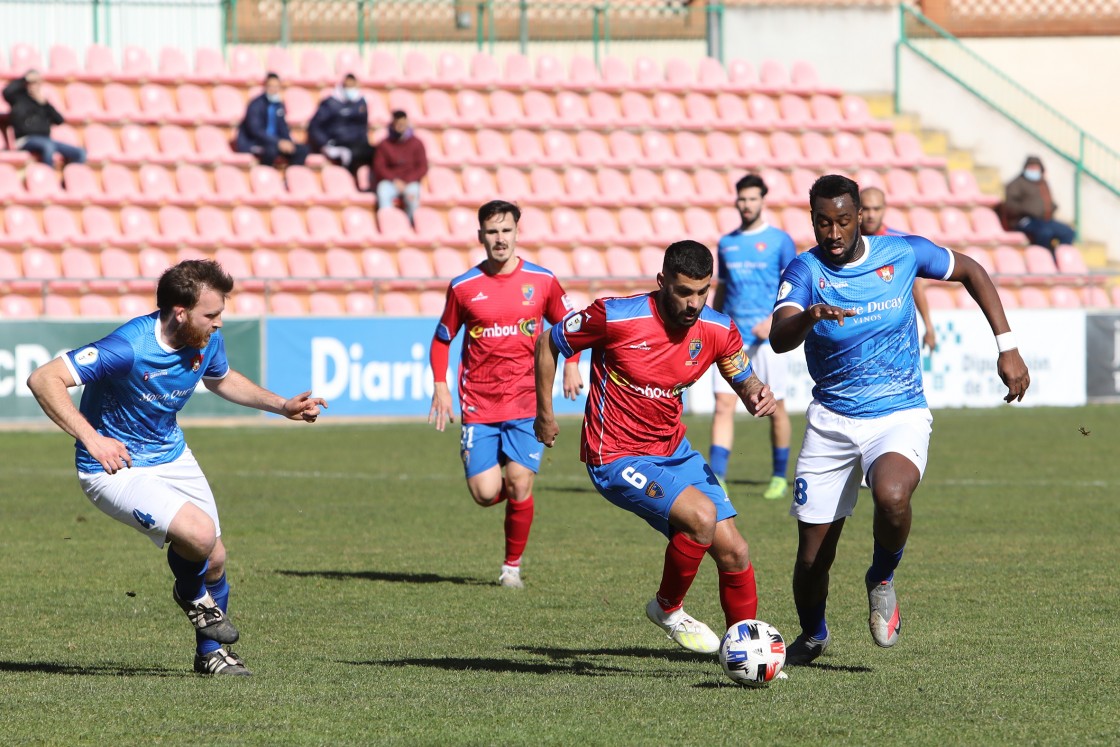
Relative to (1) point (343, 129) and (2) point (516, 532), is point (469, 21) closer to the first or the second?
(1) point (343, 129)

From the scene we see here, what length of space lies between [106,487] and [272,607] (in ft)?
6.46

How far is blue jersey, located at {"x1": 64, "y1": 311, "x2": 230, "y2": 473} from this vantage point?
6613 mm

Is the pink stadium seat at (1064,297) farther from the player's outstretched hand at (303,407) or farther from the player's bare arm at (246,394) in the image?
the player's outstretched hand at (303,407)

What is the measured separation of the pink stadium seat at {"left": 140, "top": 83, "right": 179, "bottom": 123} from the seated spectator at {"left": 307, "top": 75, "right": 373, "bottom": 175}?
1.99 meters

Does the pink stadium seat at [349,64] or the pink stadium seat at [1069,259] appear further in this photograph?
A: the pink stadium seat at [349,64]

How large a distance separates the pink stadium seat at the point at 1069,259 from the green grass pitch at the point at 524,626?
34.7 ft

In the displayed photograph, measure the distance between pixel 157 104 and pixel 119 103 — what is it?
51 cm

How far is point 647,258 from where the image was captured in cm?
2370

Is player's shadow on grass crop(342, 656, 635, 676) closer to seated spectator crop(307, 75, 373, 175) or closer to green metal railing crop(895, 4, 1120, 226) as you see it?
seated spectator crop(307, 75, 373, 175)

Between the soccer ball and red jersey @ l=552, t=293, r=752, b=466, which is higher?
→ red jersey @ l=552, t=293, r=752, b=466

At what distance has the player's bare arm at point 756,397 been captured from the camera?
669 centimetres

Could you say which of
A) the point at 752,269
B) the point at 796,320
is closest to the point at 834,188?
the point at 796,320

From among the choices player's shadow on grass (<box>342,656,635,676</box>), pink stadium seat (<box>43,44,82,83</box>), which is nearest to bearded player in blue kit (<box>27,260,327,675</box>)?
player's shadow on grass (<box>342,656,635,676</box>)

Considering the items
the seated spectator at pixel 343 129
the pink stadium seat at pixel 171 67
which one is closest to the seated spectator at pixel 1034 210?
the seated spectator at pixel 343 129
